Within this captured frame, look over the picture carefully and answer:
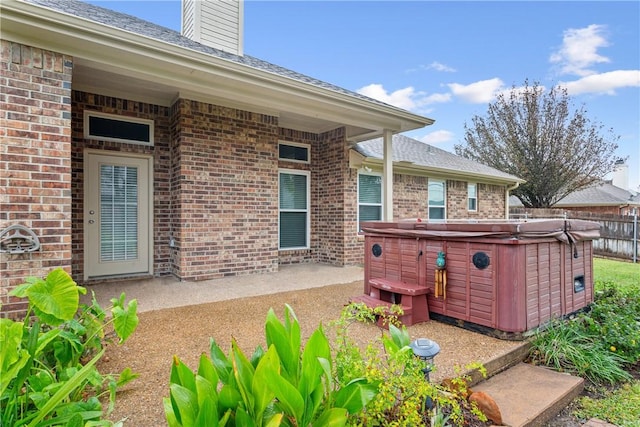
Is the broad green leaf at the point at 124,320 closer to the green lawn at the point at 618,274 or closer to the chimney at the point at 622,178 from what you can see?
the green lawn at the point at 618,274

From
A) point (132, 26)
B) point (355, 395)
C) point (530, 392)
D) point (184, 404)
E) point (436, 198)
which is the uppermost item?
point (132, 26)

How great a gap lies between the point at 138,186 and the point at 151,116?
122 centimetres

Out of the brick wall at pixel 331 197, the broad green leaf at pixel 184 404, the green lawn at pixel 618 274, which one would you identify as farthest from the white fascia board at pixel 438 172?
the broad green leaf at pixel 184 404

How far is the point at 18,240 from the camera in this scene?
3.19 m

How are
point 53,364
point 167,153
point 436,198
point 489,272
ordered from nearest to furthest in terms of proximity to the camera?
point 53,364 < point 489,272 < point 167,153 < point 436,198

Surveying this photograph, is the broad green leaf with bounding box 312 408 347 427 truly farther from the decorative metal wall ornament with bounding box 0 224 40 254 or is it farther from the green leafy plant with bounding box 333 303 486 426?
the decorative metal wall ornament with bounding box 0 224 40 254

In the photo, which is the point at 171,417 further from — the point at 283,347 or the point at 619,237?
the point at 619,237

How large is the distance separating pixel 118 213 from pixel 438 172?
8001 millimetres

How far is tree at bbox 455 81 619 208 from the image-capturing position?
49.6 ft

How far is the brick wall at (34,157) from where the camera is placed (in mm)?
3176

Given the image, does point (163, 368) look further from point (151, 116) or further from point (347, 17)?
point (347, 17)

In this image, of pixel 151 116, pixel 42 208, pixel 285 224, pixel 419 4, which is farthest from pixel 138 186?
pixel 419 4

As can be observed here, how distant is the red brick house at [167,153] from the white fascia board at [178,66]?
0.05 ft

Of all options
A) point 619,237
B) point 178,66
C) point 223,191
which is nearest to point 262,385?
point 178,66
